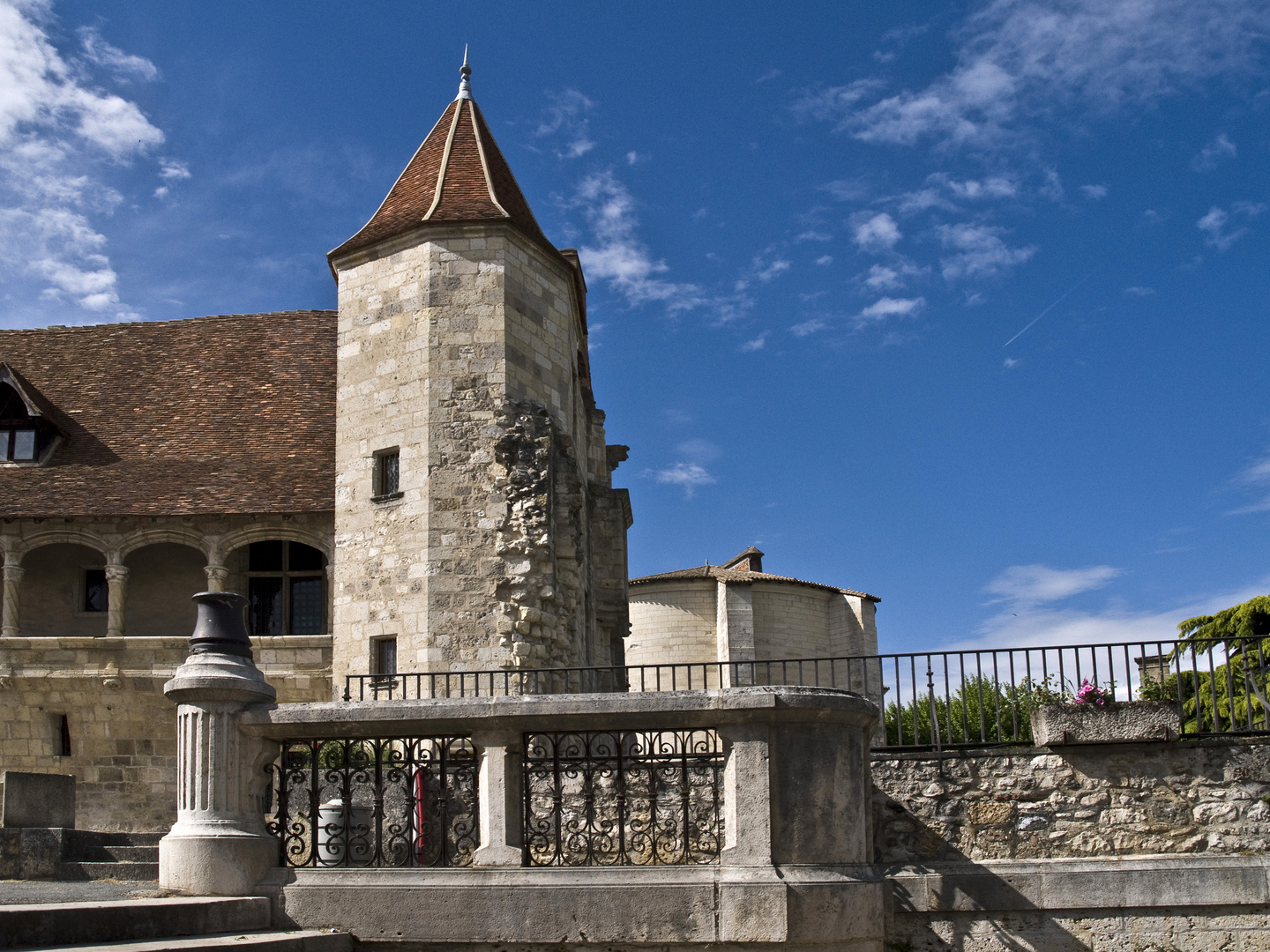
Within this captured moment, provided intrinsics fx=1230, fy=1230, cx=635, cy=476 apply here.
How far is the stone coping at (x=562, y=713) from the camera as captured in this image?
23.1 feet

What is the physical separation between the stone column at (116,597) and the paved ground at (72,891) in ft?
30.1

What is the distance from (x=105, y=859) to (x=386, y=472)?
21.9 feet

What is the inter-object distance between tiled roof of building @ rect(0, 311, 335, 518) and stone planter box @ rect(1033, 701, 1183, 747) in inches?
409

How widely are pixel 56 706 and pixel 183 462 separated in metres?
3.89

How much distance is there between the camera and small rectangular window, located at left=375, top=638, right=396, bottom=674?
14.8 m

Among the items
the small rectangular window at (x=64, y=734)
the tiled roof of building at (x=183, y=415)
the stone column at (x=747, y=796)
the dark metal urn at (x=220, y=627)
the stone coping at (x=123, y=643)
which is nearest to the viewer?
the stone column at (x=747, y=796)

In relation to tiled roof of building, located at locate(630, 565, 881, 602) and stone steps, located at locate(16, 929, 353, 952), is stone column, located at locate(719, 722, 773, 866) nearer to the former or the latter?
stone steps, located at locate(16, 929, 353, 952)

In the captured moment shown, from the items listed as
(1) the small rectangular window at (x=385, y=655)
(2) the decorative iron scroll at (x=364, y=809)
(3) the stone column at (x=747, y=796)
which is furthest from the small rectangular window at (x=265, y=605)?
(3) the stone column at (x=747, y=796)

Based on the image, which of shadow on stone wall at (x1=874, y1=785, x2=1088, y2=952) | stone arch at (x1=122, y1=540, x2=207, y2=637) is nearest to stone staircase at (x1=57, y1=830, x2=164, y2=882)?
shadow on stone wall at (x1=874, y1=785, x2=1088, y2=952)

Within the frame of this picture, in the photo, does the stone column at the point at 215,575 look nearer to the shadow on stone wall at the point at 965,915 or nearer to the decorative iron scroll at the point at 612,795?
the decorative iron scroll at the point at 612,795

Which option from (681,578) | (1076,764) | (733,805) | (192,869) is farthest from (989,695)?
(192,869)

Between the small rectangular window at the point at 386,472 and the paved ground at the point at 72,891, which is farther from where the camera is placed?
the small rectangular window at the point at 386,472

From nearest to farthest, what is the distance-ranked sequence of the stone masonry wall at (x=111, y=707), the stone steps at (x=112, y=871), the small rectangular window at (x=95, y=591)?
the stone steps at (x=112, y=871)
the stone masonry wall at (x=111, y=707)
the small rectangular window at (x=95, y=591)

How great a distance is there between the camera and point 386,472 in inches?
617
